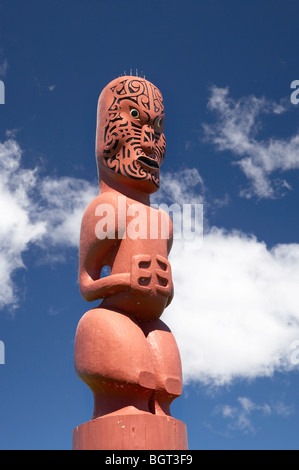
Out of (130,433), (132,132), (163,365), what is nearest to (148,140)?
(132,132)

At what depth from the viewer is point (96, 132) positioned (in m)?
10.4

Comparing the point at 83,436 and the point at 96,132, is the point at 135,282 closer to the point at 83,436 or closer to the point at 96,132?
the point at 83,436

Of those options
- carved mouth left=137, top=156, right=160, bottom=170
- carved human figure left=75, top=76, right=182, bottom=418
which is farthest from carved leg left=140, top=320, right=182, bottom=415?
carved mouth left=137, top=156, right=160, bottom=170

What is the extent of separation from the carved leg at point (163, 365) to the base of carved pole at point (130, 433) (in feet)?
1.53

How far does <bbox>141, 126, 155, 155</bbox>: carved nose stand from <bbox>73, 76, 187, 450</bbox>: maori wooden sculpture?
17 millimetres

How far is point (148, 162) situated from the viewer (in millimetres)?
9680

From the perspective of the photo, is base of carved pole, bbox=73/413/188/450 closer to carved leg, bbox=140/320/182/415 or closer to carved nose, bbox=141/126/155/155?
carved leg, bbox=140/320/182/415

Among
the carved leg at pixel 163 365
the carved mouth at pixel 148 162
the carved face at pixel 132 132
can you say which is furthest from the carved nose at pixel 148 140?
the carved leg at pixel 163 365

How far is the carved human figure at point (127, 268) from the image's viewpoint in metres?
8.16

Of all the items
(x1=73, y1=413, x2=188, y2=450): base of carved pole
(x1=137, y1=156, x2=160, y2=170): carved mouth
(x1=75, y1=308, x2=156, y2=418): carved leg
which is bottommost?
(x1=73, y1=413, x2=188, y2=450): base of carved pole

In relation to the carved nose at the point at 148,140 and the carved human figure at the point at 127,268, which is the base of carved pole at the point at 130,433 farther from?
the carved nose at the point at 148,140

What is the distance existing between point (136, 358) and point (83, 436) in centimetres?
130

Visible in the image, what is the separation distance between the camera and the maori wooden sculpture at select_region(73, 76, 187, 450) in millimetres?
7980

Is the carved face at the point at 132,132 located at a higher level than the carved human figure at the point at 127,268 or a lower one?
higher
